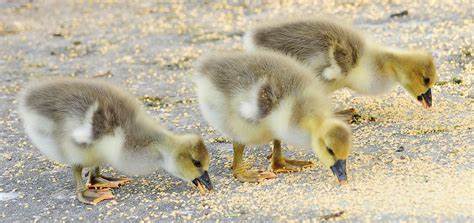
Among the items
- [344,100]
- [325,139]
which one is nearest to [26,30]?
[344,100]

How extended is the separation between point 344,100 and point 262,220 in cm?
224

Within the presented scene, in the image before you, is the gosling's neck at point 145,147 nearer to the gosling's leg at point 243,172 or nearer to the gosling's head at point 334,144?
the gosling's leg at point 243,172

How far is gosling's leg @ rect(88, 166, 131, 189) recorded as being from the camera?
437 cm

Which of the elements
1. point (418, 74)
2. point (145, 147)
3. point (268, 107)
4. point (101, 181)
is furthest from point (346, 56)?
point (101, 181)

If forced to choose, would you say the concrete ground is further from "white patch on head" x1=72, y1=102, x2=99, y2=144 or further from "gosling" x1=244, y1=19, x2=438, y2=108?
"white patch on head" x1=72, y1=102, x2=99, y2=144

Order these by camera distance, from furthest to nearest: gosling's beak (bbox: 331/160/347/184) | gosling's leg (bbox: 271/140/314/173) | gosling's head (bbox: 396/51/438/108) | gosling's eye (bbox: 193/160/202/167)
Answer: gosling's head (bbox: 396/51/438/108) < gosling's leg (bbox: 271/140/314/173) < gosling's eye (bbox: 193/160/202/167) < gosling's beak (bbox: 331/160/347/184)

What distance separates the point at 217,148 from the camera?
4910 millimetres

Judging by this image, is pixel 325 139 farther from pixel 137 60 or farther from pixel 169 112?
pixel 137 60

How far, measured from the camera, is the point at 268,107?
13.2 ft

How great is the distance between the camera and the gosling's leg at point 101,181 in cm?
→ 437

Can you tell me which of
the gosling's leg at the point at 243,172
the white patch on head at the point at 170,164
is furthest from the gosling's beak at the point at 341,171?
the white patch on head at the point at 170,164

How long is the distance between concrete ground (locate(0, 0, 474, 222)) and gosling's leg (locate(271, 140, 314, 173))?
78 millimetres

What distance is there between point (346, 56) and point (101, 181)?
62.8 inches

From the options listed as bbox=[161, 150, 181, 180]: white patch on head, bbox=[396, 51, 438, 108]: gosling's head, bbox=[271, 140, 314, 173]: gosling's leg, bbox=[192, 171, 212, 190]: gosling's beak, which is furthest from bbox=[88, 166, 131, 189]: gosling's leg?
bbox=[396, 51, 438, 108]: gosling's head
